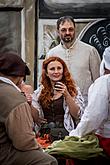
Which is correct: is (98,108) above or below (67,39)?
below

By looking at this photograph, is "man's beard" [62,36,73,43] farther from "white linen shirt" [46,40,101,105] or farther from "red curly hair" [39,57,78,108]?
"red curly hair" [39,57,78,108]

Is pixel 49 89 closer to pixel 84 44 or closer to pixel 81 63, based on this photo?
pixel 81 63

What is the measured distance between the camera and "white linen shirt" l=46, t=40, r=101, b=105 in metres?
7.10

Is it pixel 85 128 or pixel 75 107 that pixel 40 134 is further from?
pixel 85 128

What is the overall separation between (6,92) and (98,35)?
154 inches

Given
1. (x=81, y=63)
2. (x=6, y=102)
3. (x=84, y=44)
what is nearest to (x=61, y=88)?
(x=81, y=63)

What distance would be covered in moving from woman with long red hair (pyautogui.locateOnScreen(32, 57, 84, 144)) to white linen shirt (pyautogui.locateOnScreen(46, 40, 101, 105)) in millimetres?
1174

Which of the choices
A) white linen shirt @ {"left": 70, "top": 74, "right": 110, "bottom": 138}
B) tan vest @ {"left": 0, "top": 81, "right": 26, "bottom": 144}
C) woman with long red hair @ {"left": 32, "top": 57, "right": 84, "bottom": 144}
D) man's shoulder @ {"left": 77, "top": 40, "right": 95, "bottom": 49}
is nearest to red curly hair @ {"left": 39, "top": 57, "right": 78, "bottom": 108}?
woman with long red hair @ {"left": 32, "top": 57, "right": 84, "bottom": 144}

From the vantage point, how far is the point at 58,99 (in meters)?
5.77

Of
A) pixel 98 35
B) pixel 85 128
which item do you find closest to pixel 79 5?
pixel 98 35

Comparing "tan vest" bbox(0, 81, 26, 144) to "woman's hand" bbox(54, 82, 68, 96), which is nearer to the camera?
"tan vest" bbox(0, 81, 26, 144)

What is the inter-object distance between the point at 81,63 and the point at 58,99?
4.68ft

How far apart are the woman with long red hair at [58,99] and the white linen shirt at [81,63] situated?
3.85ft

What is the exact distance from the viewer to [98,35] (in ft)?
25.5
